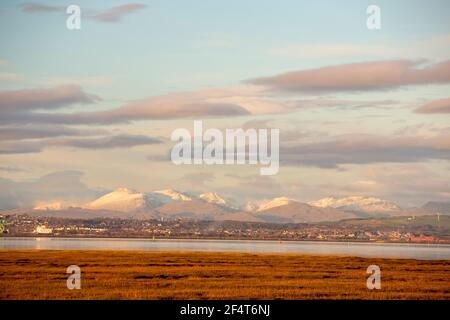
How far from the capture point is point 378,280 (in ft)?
265

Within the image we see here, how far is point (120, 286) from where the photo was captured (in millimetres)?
69875

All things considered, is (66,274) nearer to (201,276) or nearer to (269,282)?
(201,276)

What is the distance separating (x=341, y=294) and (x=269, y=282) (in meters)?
12.8

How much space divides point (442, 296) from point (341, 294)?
28.4 ft

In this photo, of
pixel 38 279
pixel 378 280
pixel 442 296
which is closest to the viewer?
pixel 442 296

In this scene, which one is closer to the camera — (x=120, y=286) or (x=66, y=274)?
(x=120, y=286)
